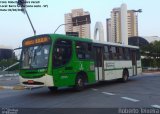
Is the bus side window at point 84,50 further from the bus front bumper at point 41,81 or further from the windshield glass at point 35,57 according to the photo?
the bus front bumper at point 41,81

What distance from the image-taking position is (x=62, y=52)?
16.3m

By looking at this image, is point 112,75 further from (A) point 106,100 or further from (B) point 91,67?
(A) point 106,100

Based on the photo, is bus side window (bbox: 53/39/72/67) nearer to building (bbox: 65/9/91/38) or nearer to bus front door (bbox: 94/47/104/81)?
bus front door (bbox: 94/47/104/81)

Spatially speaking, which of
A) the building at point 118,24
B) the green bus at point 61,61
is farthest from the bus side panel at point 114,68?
the building at point 118,24

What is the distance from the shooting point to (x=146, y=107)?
37.5 ft

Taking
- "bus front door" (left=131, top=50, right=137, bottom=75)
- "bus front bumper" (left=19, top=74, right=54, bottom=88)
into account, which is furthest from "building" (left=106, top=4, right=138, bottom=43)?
"bus front bumper" (left=19, top=74, right=54, bottom=88)

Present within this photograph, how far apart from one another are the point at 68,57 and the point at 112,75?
18.0 feet

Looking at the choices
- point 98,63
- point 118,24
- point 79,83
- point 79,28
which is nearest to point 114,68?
point 98,63

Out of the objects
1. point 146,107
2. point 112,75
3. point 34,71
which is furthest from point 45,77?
point 112,75

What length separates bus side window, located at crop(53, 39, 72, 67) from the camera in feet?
51.8

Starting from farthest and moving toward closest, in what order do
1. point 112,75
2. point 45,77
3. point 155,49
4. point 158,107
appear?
1. point 155,49
2. point 112,75
3. point 45,77
4. point 158,107

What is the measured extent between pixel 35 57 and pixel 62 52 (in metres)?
1.28

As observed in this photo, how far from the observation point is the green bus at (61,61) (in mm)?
15570

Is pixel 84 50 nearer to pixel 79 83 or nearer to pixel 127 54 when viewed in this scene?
pixel 79 83
